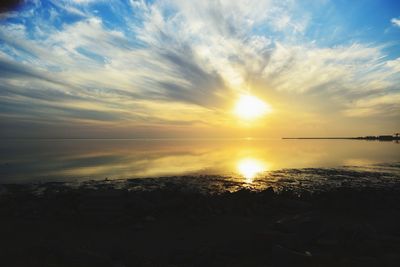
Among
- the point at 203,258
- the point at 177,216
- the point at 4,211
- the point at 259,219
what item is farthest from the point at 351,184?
the point at 4,211

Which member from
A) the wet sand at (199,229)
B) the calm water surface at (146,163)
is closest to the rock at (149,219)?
the wet sand at (199,229)

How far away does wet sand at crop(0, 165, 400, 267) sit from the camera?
10016 millimetres

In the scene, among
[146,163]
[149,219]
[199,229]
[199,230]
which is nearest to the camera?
[199,230]

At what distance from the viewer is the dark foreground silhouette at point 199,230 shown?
10.0 metres

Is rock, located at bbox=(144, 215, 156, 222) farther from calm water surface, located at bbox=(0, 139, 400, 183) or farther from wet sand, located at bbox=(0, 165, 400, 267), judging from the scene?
calm water surface, located at bbox=(0, 139, 400, 183)

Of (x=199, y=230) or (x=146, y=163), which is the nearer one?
(x=199, y=230)

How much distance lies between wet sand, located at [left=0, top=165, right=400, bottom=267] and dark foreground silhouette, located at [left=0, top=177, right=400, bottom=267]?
42 mm

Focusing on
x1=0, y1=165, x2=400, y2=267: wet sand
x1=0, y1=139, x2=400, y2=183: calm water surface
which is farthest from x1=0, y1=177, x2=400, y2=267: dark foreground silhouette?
x1=0, y1=139, x2=400, y2=183: calm water surface

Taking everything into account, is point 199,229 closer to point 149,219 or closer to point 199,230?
point 199,230

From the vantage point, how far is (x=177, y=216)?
16562mm

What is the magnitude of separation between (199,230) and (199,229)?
14cm

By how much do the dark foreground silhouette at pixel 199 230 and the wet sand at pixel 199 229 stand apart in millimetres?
42

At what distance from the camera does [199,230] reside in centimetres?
1441

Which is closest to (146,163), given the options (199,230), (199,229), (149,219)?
(149,219)
